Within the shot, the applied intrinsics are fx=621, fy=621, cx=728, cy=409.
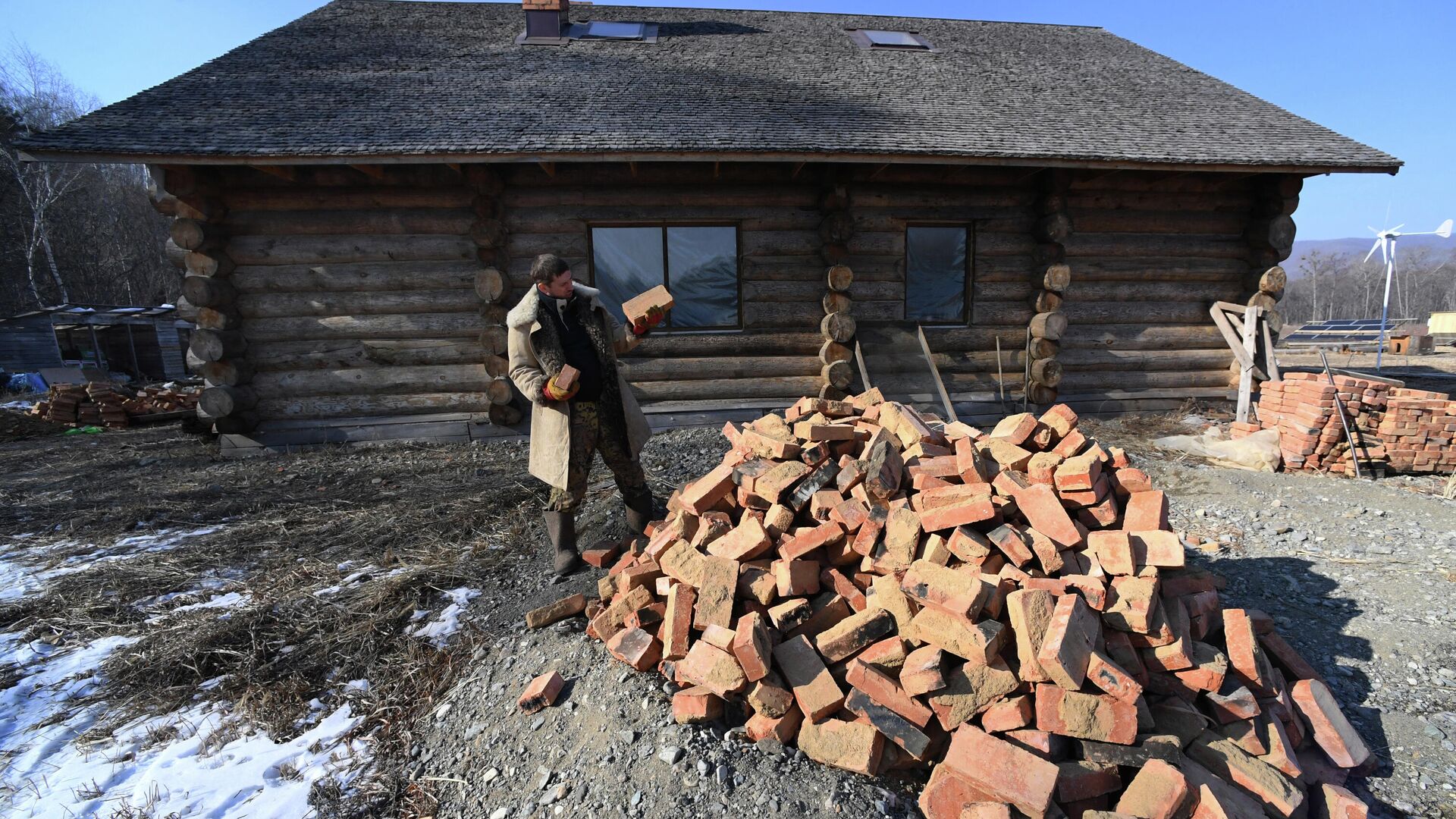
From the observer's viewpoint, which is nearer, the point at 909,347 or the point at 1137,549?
the point at 1137,549

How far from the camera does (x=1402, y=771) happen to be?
238 cm

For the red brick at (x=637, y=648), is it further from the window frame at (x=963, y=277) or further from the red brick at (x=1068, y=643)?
the window frame at (x=963, y=277)

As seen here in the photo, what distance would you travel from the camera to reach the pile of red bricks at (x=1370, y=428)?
19.0 feet

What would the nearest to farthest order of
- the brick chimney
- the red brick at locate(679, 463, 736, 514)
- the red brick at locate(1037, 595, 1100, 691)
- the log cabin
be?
the red brick at locate(1037, 595, 1100, 691), the red brick at locate(679, 463, 736, 514), the log cabin, the brick chimney

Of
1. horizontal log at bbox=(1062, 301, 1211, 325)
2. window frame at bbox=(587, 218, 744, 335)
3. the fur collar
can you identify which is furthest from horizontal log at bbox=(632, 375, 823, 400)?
the fur collar

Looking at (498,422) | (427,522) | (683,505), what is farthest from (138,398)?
(683,505)

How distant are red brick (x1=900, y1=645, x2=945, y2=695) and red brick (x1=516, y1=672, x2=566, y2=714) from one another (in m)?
1.41

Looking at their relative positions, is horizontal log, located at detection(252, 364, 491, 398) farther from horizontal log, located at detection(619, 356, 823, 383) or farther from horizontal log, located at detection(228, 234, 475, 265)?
horizontal log, located at detection(619, 356, 823, 383)

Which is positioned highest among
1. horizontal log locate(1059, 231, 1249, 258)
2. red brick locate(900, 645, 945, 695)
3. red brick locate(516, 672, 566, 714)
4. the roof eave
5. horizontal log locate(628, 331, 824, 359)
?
the roof eave

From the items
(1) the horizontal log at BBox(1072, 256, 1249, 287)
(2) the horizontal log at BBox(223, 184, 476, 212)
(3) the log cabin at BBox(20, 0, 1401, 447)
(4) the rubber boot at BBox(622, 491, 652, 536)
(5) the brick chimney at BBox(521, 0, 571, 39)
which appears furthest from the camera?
(5) the brick chimney at BBox(521, 0, 571, 39)

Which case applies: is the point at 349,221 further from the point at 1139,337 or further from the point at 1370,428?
the point at 1370,428

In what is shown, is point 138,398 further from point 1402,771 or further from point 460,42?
point 1402,771

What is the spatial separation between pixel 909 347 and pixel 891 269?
1.00m

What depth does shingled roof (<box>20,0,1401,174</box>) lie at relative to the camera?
6.38m
